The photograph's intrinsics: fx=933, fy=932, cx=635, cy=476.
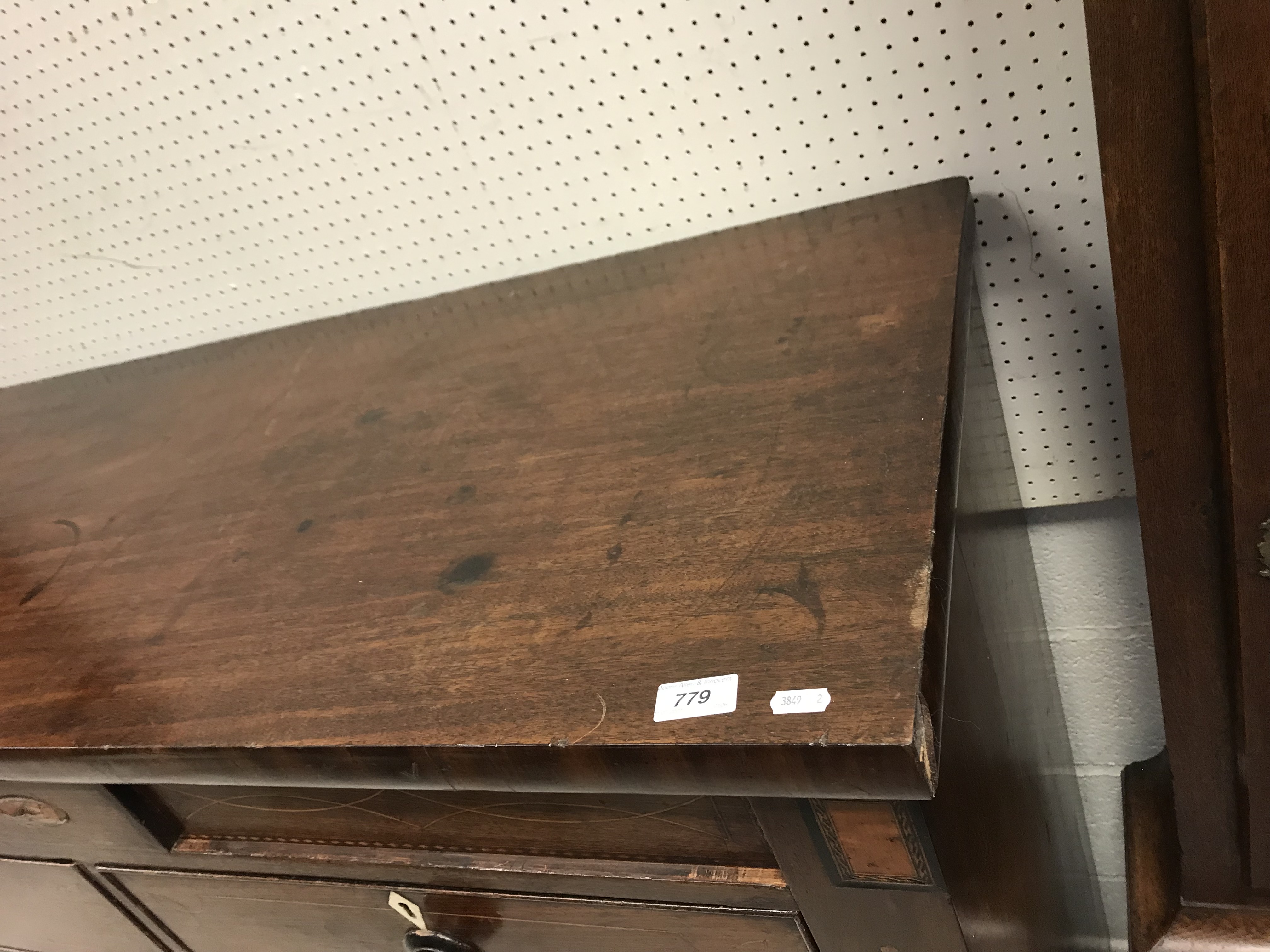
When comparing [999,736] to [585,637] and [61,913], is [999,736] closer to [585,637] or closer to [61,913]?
[585,637]

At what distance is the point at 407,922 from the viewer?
59cm

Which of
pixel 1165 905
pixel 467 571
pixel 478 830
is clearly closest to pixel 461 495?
pixel 467 571

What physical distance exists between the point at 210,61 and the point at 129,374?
0.37 m

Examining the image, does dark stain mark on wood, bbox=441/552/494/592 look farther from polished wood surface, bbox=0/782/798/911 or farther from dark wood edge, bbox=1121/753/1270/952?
dark wood edge, bbox=1121/753/1270/952

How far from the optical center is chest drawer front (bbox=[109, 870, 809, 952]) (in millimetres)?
497

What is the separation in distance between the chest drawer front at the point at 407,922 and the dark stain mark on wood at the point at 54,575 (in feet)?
0.65

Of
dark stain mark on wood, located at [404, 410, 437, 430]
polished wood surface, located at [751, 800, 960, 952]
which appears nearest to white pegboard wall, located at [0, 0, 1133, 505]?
dark stain mark on wood, located at [404, 410, 437, 430]

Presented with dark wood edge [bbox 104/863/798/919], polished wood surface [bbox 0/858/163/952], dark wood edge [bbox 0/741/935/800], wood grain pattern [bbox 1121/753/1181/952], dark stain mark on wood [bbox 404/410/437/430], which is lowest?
wood grain pattern [bbox 1121/753/1181/952]

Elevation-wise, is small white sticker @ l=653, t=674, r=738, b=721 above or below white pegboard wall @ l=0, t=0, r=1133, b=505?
below

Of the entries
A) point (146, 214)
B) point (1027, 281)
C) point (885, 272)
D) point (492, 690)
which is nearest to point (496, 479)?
point (492, 690)

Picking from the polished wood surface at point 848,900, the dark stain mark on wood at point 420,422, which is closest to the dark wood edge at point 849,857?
the polished wood surface at point 848,900

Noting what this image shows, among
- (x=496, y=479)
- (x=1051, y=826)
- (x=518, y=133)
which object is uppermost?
(x=518, y=133)

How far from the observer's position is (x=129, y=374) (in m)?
1.02

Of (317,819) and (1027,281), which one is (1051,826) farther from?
(317,819)
